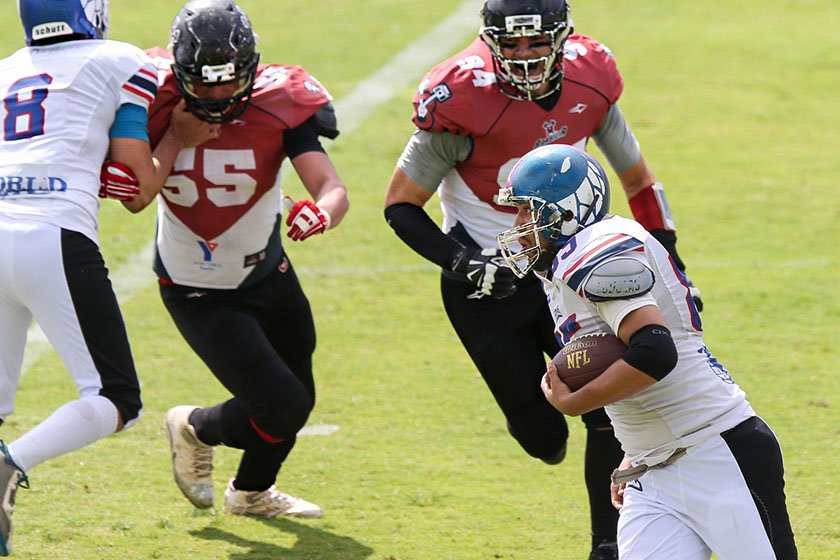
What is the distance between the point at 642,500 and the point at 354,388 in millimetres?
3294

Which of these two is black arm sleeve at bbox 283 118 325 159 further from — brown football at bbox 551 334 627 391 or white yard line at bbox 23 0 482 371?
white yard line at bbox 23 0 482 371

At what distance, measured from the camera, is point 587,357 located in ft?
12.1

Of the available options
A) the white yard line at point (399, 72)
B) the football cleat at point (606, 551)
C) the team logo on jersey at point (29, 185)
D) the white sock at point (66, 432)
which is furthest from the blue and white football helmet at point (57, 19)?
the white yard line at point (399, 72)

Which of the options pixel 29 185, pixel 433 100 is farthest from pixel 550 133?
pixel 29 185

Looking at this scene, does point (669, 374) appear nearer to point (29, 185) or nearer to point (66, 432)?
point (66, 432)

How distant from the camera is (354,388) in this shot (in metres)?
6.98

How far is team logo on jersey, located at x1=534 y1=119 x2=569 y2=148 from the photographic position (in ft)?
16.3

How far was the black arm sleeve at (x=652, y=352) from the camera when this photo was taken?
3.56 meters

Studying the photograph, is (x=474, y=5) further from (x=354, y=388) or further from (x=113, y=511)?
(x=113, y=511)

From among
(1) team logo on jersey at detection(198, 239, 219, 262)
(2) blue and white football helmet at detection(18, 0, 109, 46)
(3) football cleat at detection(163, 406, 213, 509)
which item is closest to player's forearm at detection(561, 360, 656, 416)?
(1) team logo on jersey at detection(198, 239, 219, 262)

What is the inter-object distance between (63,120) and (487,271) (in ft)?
4.89

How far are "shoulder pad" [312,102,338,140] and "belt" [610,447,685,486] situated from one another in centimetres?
188

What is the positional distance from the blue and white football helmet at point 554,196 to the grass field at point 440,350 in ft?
4.83

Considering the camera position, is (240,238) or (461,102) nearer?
A: (461,102)
